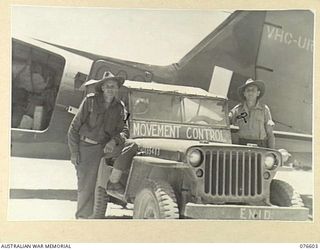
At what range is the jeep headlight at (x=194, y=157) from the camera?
1.06 metres

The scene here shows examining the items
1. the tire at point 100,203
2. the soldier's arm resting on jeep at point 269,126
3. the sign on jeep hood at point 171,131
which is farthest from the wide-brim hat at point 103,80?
the soldier's arm resting on jeep at point 269,126

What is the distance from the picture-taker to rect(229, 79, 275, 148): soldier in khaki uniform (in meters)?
1.15

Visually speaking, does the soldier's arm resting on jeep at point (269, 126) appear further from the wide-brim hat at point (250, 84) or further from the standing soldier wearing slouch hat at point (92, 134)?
the standing soldier wearing slouch hat at point (92, 134)

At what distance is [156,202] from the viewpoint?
107cm

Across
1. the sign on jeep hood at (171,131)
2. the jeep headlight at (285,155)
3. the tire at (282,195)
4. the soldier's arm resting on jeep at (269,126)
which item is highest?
the soldier's arm resting on jeep at (269,126)

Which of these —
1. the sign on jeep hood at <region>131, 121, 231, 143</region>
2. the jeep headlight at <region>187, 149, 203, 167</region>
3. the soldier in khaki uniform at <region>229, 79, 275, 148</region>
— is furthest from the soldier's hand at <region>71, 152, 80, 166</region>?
the soldier in khaki uniform at <region>229, 79, 275, 148</region>

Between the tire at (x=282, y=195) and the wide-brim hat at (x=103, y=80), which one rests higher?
the wide-brim hat at (x=103, y=80)

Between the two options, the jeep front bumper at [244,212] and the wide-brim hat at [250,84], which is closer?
the jeep front bumper at [244,212]

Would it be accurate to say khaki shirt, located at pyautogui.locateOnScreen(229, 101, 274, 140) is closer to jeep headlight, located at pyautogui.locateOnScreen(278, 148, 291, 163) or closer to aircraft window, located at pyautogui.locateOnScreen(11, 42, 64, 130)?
jeep headlight, located at pyautogui.locateOnScreen(278, 148, 291, 163)

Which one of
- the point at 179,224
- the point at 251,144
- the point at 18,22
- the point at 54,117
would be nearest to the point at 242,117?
the point at 251,144

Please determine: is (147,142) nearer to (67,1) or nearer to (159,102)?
(159,102)

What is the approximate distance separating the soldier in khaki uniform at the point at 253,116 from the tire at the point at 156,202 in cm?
22

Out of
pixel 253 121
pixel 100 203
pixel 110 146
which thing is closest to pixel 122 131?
pixel 110 146

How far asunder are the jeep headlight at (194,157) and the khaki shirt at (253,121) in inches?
5.4
